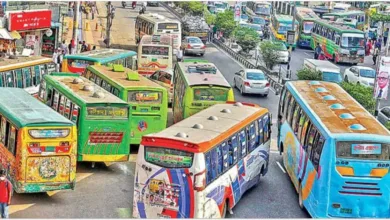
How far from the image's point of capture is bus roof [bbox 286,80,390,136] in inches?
771

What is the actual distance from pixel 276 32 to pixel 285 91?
36.8 metres

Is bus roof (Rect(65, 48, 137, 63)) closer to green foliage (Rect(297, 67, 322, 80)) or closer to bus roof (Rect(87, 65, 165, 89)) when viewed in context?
bus roof (Rect(87, 65, 165, 89))

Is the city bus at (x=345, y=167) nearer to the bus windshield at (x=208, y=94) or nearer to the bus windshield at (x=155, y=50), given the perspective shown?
the bus windshield at (x=208, y=94)

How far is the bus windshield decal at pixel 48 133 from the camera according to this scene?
20016 mm

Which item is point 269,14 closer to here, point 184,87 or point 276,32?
point 276,32

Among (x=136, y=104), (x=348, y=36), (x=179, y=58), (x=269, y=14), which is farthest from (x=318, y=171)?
(x=269, y=14)

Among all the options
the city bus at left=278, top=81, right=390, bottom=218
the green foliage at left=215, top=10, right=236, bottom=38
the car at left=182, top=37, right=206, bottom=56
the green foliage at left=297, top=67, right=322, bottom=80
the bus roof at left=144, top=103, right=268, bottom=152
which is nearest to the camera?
the bus roof at left=144, top=103, right=268, bottom=152

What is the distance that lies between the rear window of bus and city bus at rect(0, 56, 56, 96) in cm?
1185

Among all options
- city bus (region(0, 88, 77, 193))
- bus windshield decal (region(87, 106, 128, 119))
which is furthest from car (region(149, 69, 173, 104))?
city bus (region(0, 88, 77, 193))

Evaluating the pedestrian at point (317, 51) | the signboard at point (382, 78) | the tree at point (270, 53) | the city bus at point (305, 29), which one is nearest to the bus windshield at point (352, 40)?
the pedestrian at point (317, 51)

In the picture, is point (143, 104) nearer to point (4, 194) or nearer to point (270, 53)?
point (4, 194)

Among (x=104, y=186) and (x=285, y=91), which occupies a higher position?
(x=285, y=91)

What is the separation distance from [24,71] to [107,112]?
26.1ft

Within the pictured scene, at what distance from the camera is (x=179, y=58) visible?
1763 inches
